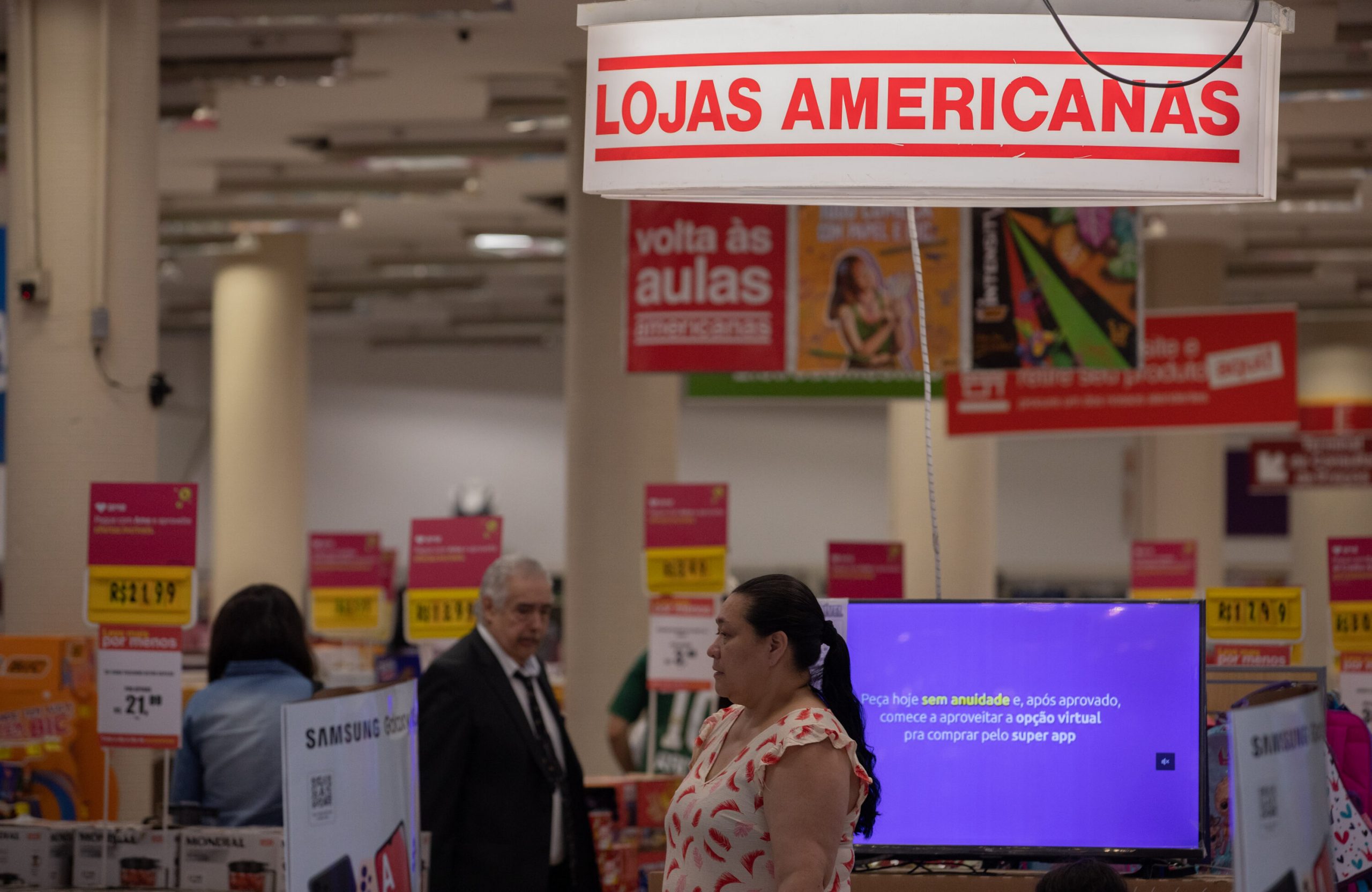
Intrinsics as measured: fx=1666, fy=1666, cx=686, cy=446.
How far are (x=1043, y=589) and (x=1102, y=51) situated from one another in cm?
1843

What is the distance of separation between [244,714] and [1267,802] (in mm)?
2940

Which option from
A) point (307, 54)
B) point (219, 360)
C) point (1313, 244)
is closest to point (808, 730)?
Result: point (307, 54)

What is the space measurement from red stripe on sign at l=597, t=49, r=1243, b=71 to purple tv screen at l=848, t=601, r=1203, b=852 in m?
1.24

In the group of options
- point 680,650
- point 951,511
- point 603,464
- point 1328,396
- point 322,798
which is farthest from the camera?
point 1328,396

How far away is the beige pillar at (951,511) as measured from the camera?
14023 millimetres

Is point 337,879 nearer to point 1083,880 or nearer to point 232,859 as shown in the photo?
point 1083,880

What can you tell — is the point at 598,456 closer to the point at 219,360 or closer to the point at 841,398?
the point at 841,398

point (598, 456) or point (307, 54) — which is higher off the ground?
point (307, 54)

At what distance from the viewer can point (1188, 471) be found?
15.5m

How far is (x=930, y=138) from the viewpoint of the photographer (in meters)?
3.13

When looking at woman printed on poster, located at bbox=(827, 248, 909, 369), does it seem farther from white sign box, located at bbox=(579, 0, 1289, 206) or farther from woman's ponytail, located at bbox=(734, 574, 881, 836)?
woman's ponytail, located at bbox=(734, 574, 881, 836)

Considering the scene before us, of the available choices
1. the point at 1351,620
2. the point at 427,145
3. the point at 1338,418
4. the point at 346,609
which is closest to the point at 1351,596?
the point at 1351,620

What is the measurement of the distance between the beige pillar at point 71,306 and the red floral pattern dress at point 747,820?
5.04m

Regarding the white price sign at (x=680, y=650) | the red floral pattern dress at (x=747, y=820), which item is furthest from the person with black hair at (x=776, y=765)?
the white price sign at (x=680, y=650)
